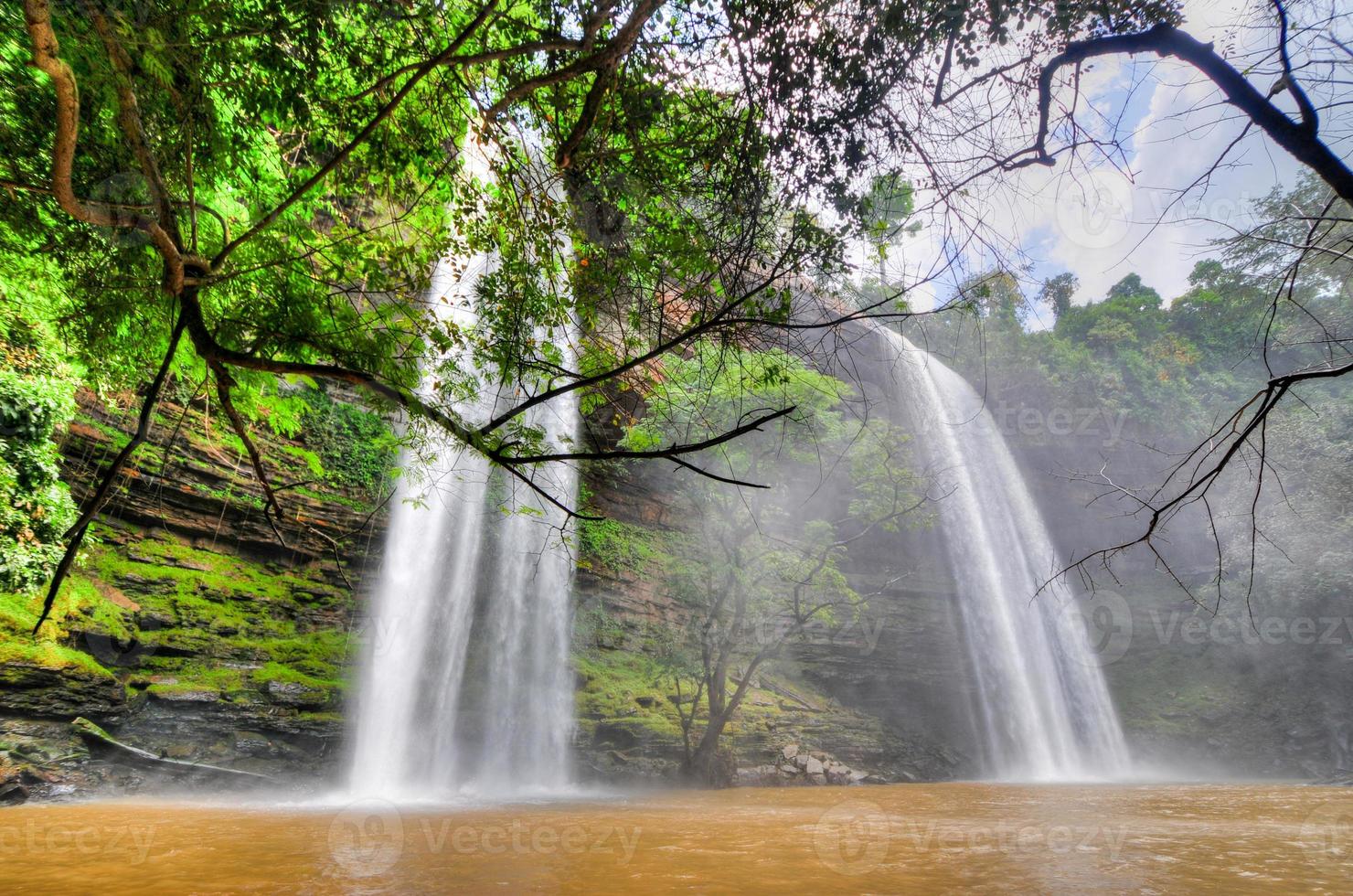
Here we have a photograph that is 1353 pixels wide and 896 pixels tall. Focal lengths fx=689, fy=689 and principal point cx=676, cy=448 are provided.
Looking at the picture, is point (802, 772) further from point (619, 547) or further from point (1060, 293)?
point (1060, 293)

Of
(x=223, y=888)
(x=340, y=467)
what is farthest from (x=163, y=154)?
(x=340, y=467)

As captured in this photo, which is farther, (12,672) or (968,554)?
(968,554)

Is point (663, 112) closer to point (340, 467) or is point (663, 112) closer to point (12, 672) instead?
point (12, 672)

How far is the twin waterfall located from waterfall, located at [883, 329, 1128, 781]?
4 cm

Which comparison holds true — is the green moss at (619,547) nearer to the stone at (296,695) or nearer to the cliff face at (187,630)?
the cliff face at (187,630)

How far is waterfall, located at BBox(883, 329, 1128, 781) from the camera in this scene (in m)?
15.5

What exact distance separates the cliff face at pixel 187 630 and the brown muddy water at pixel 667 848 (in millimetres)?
1282

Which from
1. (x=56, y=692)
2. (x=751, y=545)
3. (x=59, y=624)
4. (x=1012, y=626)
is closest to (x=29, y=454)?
(x=59, y=624)

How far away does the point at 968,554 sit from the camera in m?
17.2

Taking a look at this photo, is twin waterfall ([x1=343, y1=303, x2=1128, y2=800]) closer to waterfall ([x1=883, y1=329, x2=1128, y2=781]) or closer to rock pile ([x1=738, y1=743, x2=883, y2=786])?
waterfall ([x1=883, y1=329, x2=1128, y2=781])

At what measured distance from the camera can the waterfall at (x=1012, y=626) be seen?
15477 mm

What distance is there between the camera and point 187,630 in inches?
368

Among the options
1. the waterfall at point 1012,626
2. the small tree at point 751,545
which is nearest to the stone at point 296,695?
the small tree at point 751,545

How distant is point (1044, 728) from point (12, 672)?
1779 centimetres
